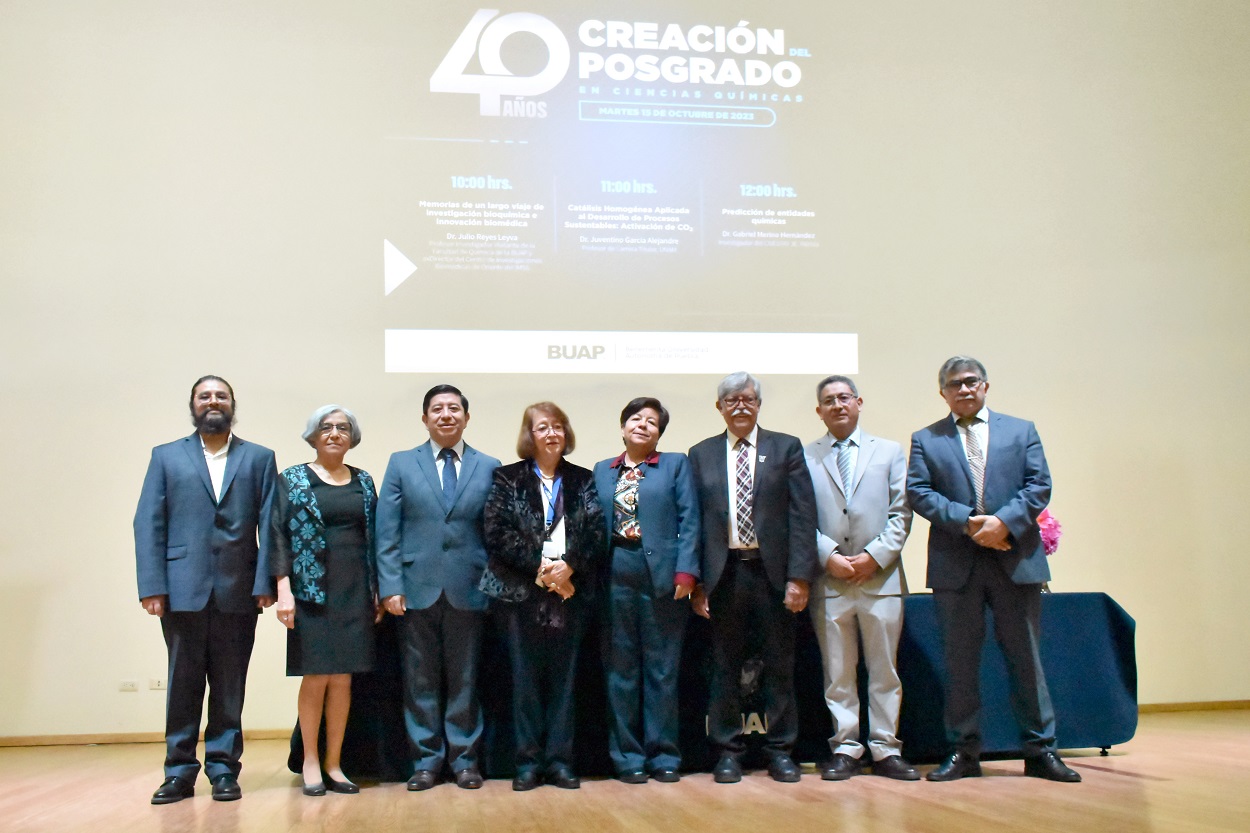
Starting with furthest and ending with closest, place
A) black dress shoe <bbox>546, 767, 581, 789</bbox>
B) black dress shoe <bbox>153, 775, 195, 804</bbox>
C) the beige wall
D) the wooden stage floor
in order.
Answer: the beige wall → black dress shoe <bbox>546, 767, 581, 789</bbox> → black dress shoe <bbox>153, 775, 195, 804</bbox> → the wooden stage floor

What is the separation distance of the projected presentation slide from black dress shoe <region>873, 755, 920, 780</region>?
6.74 feet

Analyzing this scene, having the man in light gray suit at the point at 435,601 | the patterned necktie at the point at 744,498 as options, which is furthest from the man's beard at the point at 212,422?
the patterned necktie at the point at 744,498

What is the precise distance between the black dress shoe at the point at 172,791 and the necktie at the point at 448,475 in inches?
49.7

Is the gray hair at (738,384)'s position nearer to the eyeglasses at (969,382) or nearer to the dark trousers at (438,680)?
the eyeglasses at (969,382)

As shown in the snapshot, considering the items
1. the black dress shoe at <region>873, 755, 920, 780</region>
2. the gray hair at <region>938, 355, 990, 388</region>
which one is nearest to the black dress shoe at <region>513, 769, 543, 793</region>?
the black dress shoe at <region>873, 755, 920, 780</region>

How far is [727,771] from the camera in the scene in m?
3.50

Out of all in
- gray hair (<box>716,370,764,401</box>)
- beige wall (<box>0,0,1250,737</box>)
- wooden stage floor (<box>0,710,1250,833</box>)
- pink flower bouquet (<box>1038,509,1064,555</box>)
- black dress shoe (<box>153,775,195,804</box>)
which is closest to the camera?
wooden stage floor (<box>0,710,1250,833</box>)

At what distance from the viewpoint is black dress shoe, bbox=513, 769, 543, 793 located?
3451 millimetres

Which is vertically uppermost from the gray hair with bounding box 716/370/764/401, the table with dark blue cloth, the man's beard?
the gray hair with bounding box 716/370/764/401

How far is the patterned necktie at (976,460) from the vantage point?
143 inches

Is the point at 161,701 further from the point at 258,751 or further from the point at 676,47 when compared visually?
the point at 676,47

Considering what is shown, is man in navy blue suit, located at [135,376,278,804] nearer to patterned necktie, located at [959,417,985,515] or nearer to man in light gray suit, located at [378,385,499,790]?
man in light gray suit, located at [378,385,499,790]

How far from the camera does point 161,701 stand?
4.86 meters

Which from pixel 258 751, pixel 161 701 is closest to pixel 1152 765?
pixel 258 751
